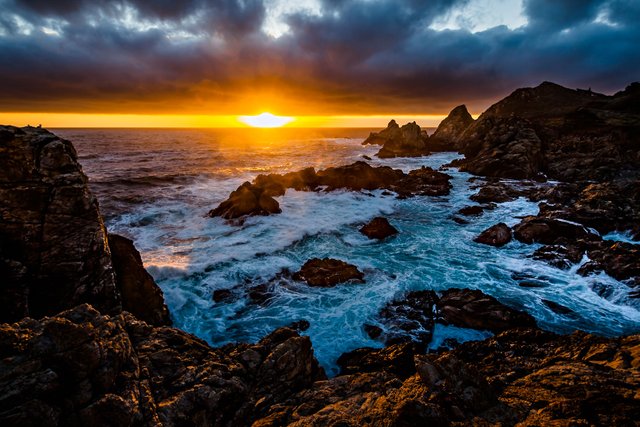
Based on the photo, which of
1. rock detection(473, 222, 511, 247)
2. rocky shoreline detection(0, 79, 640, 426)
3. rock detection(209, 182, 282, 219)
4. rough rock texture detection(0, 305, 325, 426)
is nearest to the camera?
rough rock texture detection(0, 305, 325, 426)

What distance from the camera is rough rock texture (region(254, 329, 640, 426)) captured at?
5.55 m

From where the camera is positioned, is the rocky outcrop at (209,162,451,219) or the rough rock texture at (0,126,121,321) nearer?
the rough rock texture at (0,126,121,321)

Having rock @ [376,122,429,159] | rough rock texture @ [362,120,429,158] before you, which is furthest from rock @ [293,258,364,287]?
rough rock texture @ [362,120,429,158]

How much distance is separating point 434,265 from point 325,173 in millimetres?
25587

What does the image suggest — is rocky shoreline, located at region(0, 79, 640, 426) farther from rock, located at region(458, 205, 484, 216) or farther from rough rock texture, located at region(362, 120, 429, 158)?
rough rock texture, located at region(362, 120, 429, 158)

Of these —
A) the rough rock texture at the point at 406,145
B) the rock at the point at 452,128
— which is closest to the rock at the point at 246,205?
the rough rock texture at the point at 406,145

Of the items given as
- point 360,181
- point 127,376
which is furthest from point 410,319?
point 360,181

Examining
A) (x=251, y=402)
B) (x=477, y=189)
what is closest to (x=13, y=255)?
(x=251, y=402)

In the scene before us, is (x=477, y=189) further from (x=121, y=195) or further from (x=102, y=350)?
(x=121, y=195)

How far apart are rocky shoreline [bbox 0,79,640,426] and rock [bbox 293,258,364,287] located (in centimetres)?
11

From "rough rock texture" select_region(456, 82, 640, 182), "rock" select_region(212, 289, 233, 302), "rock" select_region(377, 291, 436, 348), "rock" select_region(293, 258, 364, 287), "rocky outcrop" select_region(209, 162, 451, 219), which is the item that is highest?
"rough rock texture" select_region(456, 82, 640, 182)

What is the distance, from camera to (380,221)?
25.5m

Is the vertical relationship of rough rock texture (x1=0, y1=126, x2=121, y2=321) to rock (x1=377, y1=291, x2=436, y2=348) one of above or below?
above

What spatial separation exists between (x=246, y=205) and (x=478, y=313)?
70.7 feet
